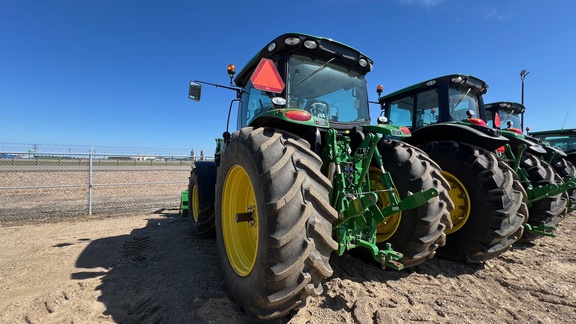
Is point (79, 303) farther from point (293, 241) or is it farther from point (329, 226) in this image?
point (329, 226)

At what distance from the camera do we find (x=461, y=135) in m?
3.47

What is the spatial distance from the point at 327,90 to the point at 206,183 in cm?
234

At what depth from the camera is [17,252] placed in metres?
3.63

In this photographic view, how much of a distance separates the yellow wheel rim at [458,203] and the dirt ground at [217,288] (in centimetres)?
47

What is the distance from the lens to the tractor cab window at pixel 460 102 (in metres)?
4.88

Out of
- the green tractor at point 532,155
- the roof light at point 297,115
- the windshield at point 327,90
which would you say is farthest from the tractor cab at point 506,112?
the roof light at point 297,115

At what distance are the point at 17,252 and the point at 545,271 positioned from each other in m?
6.43

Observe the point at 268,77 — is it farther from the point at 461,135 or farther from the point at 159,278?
the point at 461,135

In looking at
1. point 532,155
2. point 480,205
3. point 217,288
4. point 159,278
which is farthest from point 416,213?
point 532,155

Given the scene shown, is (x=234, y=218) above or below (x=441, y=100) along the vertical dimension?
below

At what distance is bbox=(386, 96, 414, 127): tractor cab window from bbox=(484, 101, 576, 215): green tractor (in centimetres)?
158

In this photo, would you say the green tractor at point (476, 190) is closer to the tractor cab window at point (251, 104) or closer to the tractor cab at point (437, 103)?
the tractor cab at point (437, 103)

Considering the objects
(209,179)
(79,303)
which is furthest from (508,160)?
(79,303)

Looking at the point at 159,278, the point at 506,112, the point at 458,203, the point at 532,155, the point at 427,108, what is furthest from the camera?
the point at 506,112
